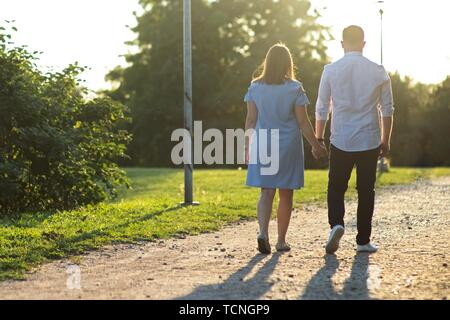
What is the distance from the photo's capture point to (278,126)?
25.3 ft

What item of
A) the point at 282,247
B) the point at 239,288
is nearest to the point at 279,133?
the point at 282,247

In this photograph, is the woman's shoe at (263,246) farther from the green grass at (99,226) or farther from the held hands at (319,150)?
the green grass at (99,226)

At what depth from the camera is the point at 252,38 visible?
A: 160 ft

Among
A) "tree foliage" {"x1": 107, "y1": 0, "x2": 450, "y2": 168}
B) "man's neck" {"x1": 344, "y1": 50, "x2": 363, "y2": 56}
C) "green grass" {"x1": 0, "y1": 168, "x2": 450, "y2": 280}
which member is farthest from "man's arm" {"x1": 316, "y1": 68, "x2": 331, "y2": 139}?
"tree foliage" {"x1": 107, "y1": 0, "x2": 450, "y2": 168}

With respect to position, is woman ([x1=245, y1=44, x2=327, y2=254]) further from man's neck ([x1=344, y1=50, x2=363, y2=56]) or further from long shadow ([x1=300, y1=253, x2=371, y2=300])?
long shadow ([x1=300, y1=253, x2=371, y2=300])

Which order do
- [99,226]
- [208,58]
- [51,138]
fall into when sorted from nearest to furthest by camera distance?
[99,226]
[51,138]
[208,58]

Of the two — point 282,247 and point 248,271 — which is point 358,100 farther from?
point 248,271

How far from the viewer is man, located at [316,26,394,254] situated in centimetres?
769

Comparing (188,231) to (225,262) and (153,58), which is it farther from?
(153,58)

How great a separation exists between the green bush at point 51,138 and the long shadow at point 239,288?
20.2 feet

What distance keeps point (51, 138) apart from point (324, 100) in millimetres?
5699

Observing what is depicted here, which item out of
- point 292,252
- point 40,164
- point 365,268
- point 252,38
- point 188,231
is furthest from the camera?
point 252,38
